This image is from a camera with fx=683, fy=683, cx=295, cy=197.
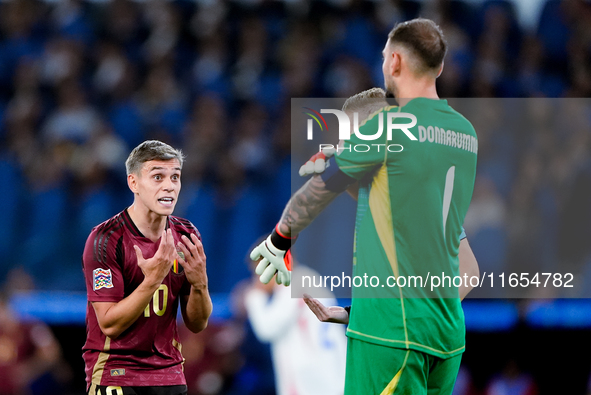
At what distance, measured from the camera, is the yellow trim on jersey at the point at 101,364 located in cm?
329

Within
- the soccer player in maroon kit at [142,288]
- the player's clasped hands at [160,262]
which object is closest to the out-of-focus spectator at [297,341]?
the soccer player in maroon kit at [142,288]

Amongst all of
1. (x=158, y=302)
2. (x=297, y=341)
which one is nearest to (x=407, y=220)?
(x=158, y=302)

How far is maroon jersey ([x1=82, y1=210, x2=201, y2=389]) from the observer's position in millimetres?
3275

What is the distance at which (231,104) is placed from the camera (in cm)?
908

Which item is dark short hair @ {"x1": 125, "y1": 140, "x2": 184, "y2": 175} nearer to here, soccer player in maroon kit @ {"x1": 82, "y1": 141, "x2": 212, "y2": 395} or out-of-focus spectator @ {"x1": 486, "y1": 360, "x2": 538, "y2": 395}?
soccer player in maroon kit @ {"x1": 82, "y1": 141, "x2": 212, "y2": 395}

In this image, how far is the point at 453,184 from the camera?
285 cm

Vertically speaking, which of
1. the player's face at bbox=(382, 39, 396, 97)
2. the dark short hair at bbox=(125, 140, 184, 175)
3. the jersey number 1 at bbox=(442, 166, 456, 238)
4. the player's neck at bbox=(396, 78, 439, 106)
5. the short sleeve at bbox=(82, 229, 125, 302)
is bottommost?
the short sleeve at bbox=(82, 229, 125, 302)

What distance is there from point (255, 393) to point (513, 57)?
565cm

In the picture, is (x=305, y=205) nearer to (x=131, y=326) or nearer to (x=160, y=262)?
(x=160, y=262)

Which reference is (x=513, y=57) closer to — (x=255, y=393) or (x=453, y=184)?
(x=255, y=393)

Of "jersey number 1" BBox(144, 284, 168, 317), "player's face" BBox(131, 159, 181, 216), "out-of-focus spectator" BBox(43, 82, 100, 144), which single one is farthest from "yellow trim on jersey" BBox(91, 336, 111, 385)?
"out-of-focus spectator" BBox(43, 82, 100, 144)

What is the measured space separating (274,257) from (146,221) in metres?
0.87

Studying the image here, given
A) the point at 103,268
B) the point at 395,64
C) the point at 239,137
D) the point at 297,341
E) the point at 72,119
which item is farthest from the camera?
the point at 72,119

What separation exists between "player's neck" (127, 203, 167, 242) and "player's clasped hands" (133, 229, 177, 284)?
1.03ft
